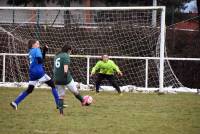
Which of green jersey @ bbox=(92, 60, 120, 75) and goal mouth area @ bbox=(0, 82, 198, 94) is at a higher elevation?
green jersey @ bbox=(92, 60, 120, 75)

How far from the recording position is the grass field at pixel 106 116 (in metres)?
13.5

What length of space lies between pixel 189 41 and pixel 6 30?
940 cm

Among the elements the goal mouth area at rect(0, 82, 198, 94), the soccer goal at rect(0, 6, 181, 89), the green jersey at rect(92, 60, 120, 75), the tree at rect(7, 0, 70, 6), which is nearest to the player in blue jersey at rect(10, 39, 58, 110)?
the green jersey at rect(92, 60, 120, 75)

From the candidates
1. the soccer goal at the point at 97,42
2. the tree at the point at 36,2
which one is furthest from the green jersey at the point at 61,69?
the tree at the point at 36,2

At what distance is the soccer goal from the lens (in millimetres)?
26750

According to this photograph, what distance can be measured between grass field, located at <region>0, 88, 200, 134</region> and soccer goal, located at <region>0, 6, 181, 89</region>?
17.0ft

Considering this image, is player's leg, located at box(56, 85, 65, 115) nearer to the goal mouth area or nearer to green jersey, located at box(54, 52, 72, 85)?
green jersey, located at box(54, 52, 72, 85)

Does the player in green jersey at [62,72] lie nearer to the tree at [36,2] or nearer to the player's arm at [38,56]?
the player's arm at [38,56]

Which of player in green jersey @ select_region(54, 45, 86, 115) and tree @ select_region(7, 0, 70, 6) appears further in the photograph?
tree @ select_region(7, 0, 70, 6)

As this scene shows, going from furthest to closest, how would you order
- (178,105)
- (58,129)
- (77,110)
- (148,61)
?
(148,61) < (178,105) < (77,110) < (58,129)

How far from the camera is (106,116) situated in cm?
1591

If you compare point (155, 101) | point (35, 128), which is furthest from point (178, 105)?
point (35, 128)

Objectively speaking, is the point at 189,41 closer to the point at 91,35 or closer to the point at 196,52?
the point at 196,52

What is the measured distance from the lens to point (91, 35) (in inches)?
1094
